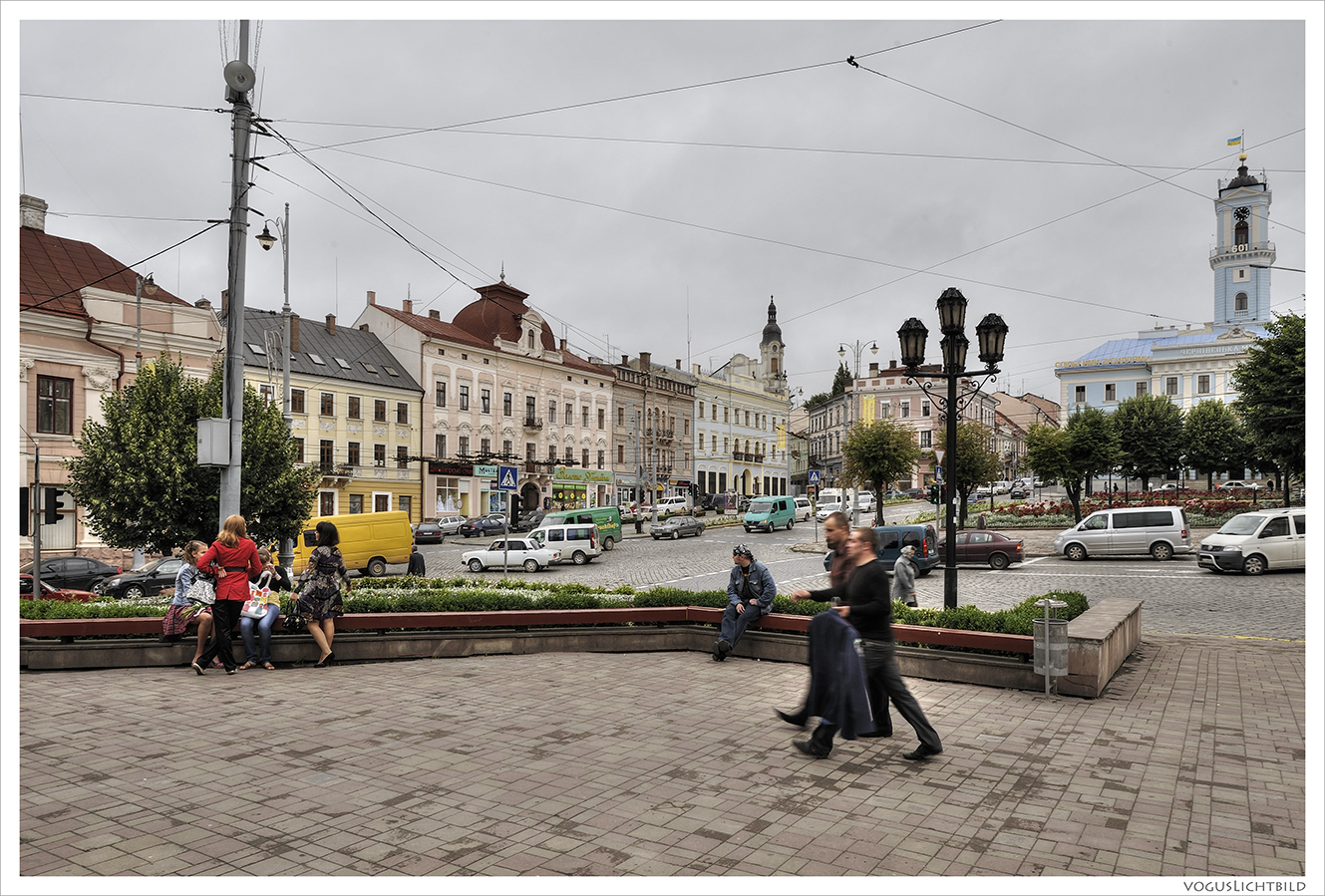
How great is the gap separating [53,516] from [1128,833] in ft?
73.7

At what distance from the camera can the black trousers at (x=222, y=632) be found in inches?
352

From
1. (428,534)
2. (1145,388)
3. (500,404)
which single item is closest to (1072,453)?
(428,534)

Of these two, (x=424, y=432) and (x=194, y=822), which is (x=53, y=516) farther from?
(x=424, y=432)

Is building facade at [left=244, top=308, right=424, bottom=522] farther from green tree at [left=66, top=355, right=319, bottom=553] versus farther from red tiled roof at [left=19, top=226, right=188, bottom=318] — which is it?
green tree at [left=66, top=355, right=319, bottom=553]

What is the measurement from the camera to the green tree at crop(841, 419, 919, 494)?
41156 millimetres

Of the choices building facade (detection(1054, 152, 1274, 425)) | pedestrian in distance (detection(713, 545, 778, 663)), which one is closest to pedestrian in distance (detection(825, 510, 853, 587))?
pedestrian in distance (detection(713, 545, 778, 663))

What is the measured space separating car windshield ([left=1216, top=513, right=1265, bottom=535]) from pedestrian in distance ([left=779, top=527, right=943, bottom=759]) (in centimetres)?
2064

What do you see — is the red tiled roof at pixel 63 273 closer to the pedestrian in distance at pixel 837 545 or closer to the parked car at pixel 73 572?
the parked car at pixel 73 572

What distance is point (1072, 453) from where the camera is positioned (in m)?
40.5

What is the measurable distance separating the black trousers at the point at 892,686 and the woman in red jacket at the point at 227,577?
6.40m

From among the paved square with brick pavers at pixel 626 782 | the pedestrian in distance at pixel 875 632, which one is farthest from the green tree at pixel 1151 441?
the pedestrian in distance at pixel 875 632

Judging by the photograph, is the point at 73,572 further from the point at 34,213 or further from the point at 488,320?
the point at 488,320

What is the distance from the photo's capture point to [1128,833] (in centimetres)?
468

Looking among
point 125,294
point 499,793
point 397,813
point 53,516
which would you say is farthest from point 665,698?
point 125,294
